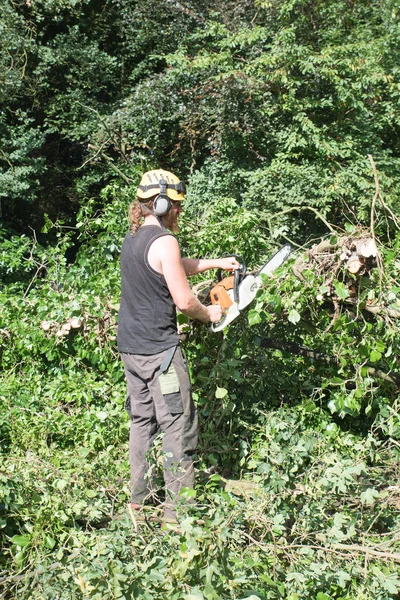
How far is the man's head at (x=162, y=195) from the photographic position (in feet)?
10.2

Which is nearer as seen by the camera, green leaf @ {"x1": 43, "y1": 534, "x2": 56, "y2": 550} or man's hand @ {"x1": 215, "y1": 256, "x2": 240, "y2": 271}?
green leaf @ {"x1": 43, "y1": 534, "x2": 56, "y2": 550}

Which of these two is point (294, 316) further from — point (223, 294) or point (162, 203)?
point (162, 203)

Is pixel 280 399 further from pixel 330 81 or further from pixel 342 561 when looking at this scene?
pixel 330 81

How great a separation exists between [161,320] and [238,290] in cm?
48

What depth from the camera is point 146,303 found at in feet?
10.1

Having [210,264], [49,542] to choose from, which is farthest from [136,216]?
[49,542]

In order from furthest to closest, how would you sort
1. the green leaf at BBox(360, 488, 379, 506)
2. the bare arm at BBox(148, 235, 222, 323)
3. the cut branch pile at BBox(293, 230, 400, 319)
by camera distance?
the cut branch pile at BBox(293, 230, 400, 319) → the bare arm at BBox(148, 235, 222, 323) → the green leaf at BBox(360, 488, 379, 506)

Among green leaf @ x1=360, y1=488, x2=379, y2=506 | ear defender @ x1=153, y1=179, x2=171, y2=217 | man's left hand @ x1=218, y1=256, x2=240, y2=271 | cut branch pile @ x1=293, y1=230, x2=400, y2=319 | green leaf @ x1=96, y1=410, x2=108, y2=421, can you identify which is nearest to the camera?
green leaf @ x1=360, y1=488, x2=379, y2=506

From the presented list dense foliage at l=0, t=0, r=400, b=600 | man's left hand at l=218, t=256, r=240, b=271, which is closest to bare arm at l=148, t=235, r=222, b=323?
man's left hand at l=218, t=256, r=240, b=271

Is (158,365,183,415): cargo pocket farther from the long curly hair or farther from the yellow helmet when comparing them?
the yellow helmet

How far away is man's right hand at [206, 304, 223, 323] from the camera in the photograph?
323 centimetres

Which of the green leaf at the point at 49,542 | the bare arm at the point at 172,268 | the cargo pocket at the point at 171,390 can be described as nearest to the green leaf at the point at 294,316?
the bare arm at the point at 172,268

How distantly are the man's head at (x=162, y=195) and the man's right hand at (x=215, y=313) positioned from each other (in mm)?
424

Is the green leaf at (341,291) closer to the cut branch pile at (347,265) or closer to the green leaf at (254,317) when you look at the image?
the cut branch pile at (347,265)
